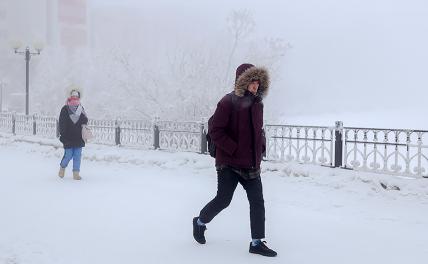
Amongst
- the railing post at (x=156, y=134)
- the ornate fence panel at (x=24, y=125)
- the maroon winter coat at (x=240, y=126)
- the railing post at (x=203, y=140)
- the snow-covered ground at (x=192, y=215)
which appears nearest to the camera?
the maroon winter coat at (x=240, y=126)

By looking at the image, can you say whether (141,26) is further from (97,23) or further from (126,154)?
(126,154)

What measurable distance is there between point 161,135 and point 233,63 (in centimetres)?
1399

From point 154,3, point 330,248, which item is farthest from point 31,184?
point 154,3

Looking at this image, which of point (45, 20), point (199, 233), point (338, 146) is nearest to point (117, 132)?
point (338, 146)

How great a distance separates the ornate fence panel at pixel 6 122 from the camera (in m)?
22.7

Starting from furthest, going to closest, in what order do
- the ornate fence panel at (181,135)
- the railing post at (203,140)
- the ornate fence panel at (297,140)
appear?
the ornate fence panel at (181,135) < the railing post at (203,140) < the ornate fence panel at (297,140)

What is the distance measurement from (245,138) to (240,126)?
128 mm

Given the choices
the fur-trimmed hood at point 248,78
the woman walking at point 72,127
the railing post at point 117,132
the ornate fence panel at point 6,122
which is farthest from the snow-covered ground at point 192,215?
the ornate fence panel at point 6,122

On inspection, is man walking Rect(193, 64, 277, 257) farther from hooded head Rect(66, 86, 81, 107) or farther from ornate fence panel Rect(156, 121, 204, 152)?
ornate fence panel Rect(156, 121, 204, 152)

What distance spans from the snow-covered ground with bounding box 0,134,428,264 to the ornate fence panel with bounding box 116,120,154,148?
11.0 feet

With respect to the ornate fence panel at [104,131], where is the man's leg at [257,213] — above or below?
below

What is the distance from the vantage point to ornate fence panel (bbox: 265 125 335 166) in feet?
33.9

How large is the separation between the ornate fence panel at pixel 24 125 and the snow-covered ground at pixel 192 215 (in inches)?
387

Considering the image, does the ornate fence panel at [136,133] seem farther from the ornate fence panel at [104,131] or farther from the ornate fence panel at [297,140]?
the ornate fence panel at [104,131]
